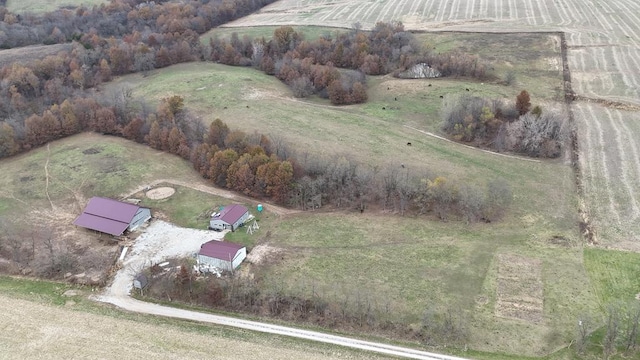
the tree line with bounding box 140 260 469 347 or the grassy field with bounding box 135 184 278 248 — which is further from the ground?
the tree line with bounding box 140 260 469 347

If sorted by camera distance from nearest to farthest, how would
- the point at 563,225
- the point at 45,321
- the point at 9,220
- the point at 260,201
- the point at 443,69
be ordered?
the point at 45,321 → the point at 563,225 → the point at 9,220 → the point at 260,201 → the point at 443,69

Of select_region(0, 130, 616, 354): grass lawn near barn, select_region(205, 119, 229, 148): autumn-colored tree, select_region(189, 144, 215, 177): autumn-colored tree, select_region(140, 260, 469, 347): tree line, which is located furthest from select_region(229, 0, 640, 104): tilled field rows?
select_region(189, 144, 215, 177): autumn-colored tree

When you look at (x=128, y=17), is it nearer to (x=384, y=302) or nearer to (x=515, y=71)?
(x=515, y=71)

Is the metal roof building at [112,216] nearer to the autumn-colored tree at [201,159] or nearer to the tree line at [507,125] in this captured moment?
the autumn-colored tree at [201,159]

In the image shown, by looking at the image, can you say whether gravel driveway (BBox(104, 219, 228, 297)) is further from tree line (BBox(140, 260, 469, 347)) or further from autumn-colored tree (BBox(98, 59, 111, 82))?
autumn-colored tree (BBox(98, 59, 111, 82))

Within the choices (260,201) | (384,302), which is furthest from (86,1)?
(384,302)

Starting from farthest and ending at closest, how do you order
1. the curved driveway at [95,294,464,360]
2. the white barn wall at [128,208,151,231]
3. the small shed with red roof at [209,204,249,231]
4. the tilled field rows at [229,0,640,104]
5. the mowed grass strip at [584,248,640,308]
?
the tilled field rows at [229,0,640,104], the white barn wall at [128,208,151,231], the small shed with red roof at [209,204,249,231], the mowed grass strip at [584,248,640,308], the curved driveway at [95,294,464,360]
